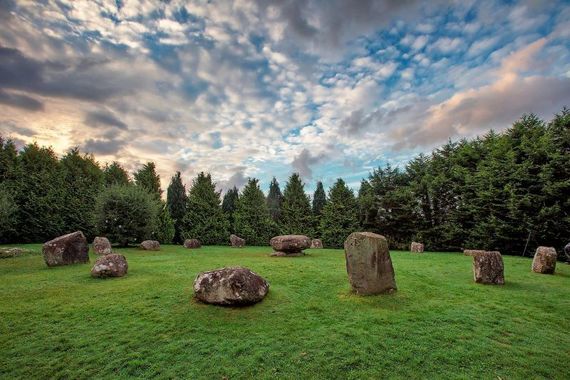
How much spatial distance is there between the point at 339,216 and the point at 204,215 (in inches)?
588

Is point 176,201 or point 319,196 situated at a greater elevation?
point 319,196

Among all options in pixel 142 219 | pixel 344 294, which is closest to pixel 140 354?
pixel 344 294

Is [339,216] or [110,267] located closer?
[110,267]

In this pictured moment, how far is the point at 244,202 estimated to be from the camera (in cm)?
3241

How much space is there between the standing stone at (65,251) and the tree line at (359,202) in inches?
438

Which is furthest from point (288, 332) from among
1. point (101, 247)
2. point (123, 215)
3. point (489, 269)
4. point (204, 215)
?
point (204, 215)

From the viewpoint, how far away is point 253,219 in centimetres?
3212

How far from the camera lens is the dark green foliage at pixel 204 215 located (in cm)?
3128

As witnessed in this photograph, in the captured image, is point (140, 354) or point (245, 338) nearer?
point (140, 354)

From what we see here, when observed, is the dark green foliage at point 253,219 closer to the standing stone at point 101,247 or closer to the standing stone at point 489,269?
the standing stone at point 101,247

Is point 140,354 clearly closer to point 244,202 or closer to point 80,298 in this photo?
point 80,298

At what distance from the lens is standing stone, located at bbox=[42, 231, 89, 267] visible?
12.9m

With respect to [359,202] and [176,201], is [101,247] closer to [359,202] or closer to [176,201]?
[176,201]

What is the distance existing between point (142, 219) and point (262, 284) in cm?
2125
